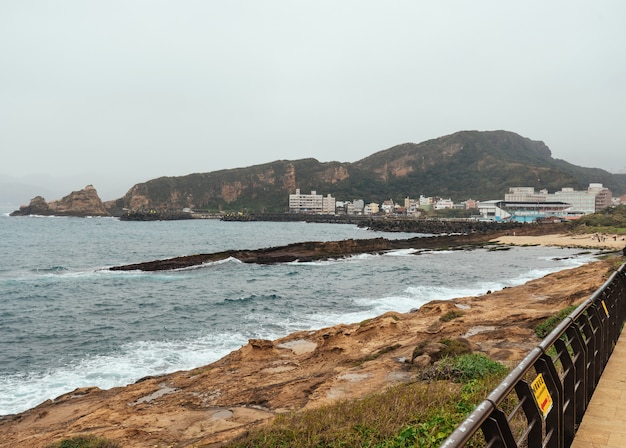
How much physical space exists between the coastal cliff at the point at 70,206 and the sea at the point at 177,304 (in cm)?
15324

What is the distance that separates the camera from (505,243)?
6638 cm

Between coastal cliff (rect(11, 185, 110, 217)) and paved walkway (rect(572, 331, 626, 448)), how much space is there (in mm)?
210327

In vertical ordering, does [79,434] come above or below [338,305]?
above

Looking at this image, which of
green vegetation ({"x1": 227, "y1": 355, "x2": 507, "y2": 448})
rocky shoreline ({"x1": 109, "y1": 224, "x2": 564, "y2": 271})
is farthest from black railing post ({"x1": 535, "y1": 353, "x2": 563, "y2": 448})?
rocky shoreline ({"x1": 109, "y1": 224, "x2": 564, "y2": 271})

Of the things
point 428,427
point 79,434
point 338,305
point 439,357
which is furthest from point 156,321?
point 428,427

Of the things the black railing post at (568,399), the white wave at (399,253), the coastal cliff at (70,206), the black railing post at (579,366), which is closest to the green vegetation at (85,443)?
the black railing post at (568,399)

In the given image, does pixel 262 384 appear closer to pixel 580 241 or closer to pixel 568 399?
pixel 568 399

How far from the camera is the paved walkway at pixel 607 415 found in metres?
4.26

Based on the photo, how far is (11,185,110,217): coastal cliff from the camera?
190000 millimetres

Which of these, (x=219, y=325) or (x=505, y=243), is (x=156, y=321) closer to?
(x=219, y=325)

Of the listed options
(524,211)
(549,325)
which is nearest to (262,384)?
(549,325)

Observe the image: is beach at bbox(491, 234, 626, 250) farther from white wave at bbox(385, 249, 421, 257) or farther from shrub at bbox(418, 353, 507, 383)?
shrub at bbox(418, 353, 507, 383)

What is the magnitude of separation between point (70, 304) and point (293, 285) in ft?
49.7

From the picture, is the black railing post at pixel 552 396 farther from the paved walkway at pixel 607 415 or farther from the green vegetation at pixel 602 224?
the green vegetation at pixel 602 224
